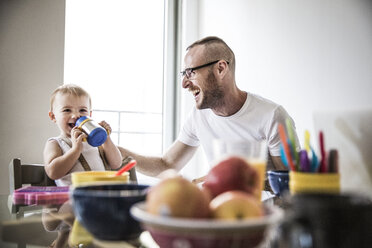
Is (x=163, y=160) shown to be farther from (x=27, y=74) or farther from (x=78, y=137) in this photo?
(x=27, y=74)

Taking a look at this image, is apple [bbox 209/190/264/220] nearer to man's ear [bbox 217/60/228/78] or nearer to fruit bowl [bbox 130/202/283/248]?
fruit bowl [bbox 130/202/283/248]

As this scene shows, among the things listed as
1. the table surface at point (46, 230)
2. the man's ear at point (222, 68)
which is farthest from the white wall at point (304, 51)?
the table surface at point (46, 230)

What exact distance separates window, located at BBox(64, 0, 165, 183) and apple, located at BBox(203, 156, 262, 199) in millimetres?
2405

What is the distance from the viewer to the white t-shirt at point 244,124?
1.58 meters

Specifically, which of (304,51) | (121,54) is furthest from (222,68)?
(121,54)

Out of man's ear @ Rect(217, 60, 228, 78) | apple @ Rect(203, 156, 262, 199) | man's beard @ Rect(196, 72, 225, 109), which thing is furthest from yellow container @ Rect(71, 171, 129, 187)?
man's ear @ Rect(217, 60, 228, 78)

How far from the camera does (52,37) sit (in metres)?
2.25

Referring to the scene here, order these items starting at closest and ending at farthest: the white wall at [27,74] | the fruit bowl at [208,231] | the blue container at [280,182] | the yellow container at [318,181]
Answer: the fruit bowl at [208,231]
the yellow container at [318,181]
the blue container at [280,182]
the white wall at [27,74]

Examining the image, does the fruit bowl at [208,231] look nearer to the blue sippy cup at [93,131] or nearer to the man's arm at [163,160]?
the blue sippy cup at [93,131]

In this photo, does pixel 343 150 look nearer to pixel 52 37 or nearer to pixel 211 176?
pixel 211 176

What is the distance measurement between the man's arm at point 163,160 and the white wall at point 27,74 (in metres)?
0.79

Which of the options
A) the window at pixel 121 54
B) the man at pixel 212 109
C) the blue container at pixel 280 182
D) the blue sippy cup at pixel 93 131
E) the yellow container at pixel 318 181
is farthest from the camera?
the window at pixel 121 54

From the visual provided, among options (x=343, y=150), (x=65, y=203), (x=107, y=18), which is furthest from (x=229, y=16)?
(x=65, y=203)

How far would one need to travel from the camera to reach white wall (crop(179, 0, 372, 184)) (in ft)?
5.26
